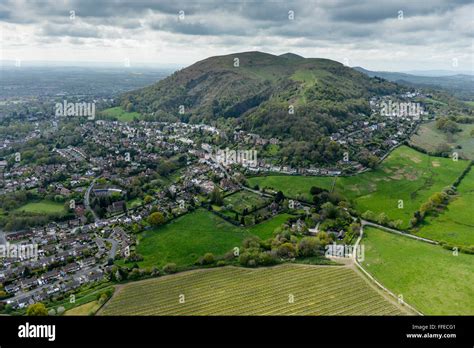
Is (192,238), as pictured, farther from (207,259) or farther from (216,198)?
(216,198)

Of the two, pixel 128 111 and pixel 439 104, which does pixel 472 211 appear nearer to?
pixel 439 104

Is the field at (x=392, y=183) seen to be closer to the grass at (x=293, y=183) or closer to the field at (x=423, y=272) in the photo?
the grass at (x=293, y=183)

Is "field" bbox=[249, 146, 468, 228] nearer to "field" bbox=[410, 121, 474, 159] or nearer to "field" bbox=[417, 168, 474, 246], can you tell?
"field" bbox=[417, 168, 474, 246]

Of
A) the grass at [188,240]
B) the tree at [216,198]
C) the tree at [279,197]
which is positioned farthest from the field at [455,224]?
the tree at [216,198]

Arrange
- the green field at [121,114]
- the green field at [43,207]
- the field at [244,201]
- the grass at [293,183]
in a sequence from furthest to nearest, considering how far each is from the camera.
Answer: the green field at [121,114]
the grass at [293,183]
the field at [244,201]
the green field at [43,207]

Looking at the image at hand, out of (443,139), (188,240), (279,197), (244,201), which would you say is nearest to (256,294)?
(188,240)

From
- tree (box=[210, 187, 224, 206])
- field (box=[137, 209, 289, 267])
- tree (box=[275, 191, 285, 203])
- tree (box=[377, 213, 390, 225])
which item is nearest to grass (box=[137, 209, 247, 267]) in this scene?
field (box=[137, 209, 289, 267])

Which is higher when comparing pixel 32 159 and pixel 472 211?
pixel 32 159
